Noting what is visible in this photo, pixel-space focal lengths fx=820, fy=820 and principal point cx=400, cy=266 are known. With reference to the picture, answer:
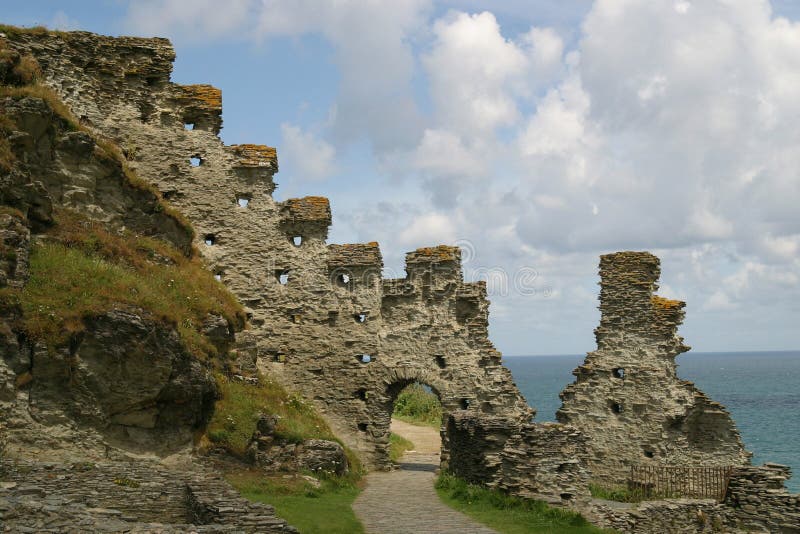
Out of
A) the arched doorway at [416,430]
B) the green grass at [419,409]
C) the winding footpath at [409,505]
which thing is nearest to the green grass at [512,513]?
the winding footpath at [409,505]

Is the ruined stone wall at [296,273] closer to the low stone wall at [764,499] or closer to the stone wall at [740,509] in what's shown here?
the stone wall at [740,509]

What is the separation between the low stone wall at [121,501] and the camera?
11234mm

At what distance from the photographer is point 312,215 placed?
28.8 metres

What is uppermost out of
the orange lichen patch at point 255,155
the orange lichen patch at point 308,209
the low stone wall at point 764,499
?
the orange lichen patch at point 255,155

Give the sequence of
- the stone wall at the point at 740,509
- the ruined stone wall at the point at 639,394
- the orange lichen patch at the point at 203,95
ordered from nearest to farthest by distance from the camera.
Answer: the stone wall at the point at 740,509 → the ruined stone wall at the point at 639,394 → the orange lichen patch at the point at 203,95

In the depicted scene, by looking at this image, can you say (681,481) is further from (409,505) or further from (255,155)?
A: (255,155)

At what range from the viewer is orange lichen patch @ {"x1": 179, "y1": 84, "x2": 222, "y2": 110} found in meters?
29.5

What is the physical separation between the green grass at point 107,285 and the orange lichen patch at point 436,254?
248 inches

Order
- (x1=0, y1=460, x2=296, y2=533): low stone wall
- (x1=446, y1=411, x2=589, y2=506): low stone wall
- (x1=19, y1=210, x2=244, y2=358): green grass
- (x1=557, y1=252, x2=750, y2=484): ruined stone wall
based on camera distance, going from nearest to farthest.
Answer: (x1=0, y1=460, x2=296, y2=533): low stone wall < (x1=19, y1=210, x2=244, y2=358): green grass < (x1=446, y1=411, x2=589, y2=506): low stone wall < (x1=557, y1=252, x2=750, y2=484): ruined stone wall

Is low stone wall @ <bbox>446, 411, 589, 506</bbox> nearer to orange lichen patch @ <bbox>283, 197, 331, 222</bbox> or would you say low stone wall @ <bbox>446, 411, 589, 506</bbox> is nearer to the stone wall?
the stone wall

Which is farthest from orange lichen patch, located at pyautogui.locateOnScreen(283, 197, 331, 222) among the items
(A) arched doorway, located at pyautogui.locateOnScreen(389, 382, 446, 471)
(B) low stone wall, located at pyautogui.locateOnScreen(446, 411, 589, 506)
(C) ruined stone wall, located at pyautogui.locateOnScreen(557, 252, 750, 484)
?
(B) low stone wall, located at pyautogui.locateOnScreen(446, 411, 589, 506)

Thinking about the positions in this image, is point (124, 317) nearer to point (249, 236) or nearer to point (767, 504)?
point (249, 236)

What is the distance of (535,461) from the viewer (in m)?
18.9

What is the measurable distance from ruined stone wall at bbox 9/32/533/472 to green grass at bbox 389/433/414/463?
8.99ft
